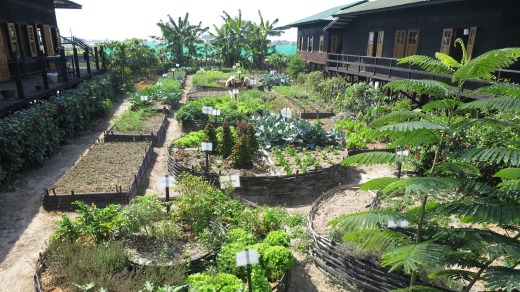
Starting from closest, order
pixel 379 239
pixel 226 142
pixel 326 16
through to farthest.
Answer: pixel 379 239 → pixel 226 142 → pixel 326 16

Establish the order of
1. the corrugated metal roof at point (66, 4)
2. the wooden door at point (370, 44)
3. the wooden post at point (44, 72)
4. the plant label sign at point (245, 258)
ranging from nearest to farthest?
1. the plant label sign at point (245, 258)
2. the wooden post at point (44, 72)
3. the wooden door at point (370, 44)
4. the corrugated metal roof at point (66, 4)

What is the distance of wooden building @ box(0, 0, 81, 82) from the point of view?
48.2 feet

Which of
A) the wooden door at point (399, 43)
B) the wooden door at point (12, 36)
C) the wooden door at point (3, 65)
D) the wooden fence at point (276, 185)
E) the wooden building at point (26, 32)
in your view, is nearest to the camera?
the wooden fence at point (276, 185)

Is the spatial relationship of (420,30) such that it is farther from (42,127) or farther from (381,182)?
(42,127)

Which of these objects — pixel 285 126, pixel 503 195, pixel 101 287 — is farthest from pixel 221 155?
pixel 503 195

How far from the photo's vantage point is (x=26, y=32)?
1702 cm

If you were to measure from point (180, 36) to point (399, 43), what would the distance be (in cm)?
2349

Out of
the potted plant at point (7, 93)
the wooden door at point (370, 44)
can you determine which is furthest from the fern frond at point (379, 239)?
the wooden door at point (370, 44)

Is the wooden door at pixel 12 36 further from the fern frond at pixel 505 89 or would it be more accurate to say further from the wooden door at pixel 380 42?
the fern frond at pixel 505 89

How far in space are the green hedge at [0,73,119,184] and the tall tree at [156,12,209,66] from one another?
779 inches

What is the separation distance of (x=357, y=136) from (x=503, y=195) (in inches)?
359

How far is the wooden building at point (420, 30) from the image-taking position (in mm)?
11164

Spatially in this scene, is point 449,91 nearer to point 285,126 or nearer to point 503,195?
point 503,195

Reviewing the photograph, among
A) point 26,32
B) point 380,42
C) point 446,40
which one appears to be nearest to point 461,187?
point 446,40
